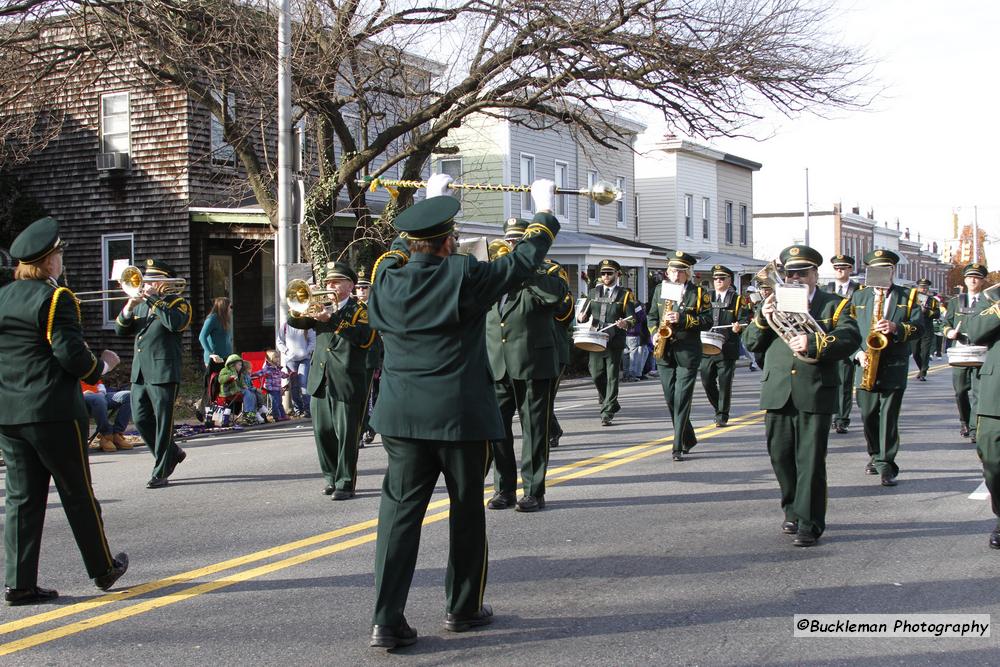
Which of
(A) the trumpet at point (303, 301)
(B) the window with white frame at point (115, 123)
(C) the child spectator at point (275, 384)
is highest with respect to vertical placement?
(B) the window with white frame at point (115, 123)

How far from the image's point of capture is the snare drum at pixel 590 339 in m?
13.6

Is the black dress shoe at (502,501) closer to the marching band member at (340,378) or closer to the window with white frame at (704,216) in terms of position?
the marching band member at (340,378)

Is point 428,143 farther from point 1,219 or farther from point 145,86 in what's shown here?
point 1,219

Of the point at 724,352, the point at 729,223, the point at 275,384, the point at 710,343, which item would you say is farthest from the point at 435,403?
the point at 729,223

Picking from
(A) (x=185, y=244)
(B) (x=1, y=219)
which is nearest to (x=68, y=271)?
(B) (x=1, y=219)

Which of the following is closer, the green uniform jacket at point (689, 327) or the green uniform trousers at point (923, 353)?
the green uniform jacket at point (689, 327)

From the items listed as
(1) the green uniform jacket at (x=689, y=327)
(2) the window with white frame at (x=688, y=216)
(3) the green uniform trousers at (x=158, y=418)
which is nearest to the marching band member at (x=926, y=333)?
(1) the green uniform jacket at (x=689, y=327)

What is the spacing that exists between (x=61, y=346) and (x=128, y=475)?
5.08 metres

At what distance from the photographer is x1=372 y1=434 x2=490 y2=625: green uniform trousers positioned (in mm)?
5055

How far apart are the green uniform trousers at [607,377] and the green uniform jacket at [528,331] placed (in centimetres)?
585

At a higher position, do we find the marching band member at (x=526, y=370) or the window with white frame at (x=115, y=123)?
the window with white frame at (x=115, y=123)

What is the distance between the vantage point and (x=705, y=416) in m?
15.2

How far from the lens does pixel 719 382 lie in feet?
46.3

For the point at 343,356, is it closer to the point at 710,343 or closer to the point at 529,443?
the point at 529,443
